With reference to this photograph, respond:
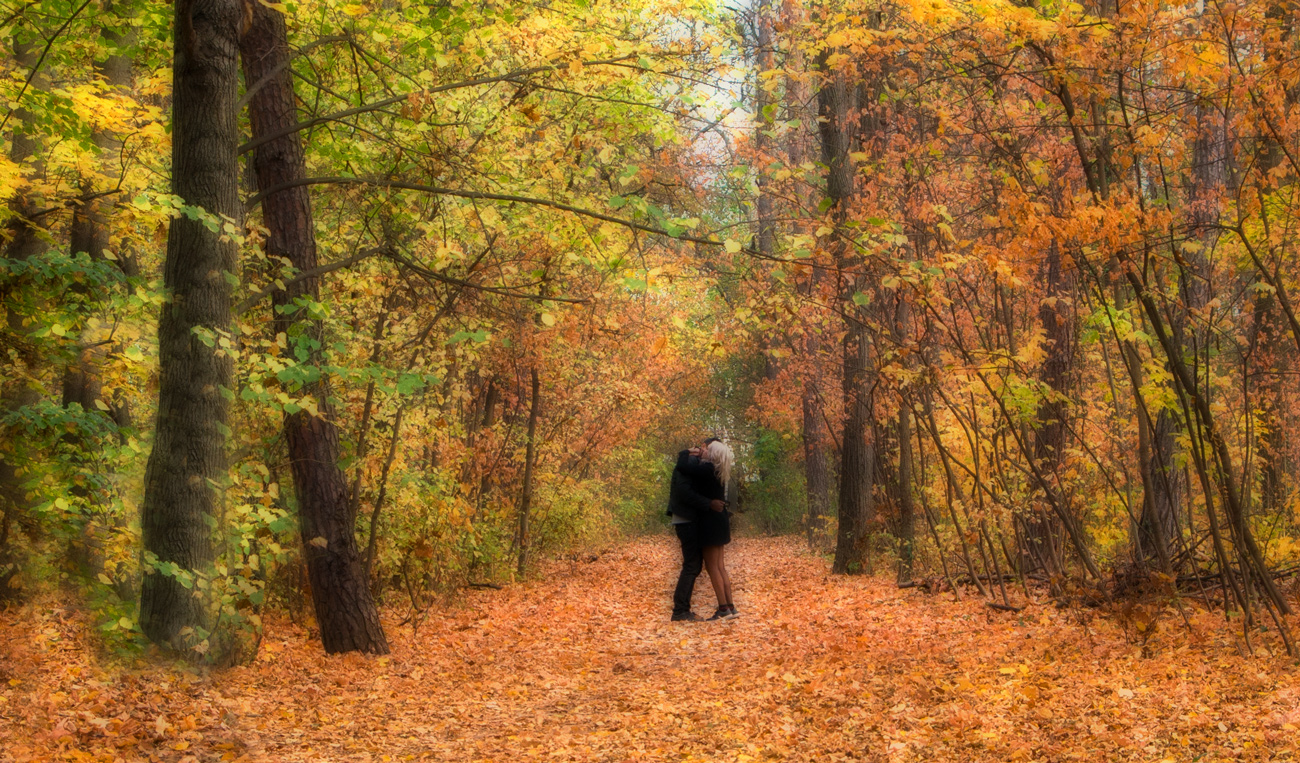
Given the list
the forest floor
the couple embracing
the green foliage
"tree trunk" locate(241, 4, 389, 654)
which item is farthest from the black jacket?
the green foliage

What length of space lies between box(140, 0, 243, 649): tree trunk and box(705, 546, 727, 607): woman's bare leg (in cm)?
552

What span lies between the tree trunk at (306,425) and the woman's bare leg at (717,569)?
3.37 m

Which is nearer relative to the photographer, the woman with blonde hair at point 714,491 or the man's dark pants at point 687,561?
the woman with blonde hair at point 714,491

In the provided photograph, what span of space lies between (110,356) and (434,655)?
3.89 m

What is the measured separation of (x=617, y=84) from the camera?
8500mm

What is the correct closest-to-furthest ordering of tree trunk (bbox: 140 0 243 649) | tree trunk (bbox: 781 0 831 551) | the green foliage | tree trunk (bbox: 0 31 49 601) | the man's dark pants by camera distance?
tree trunk (bbox: 140 0 243 649), tree trunk (bbox: 0 31 49 601), the man's dark pants, tree trunk (bbox: 781 0 831 551), the green foliage

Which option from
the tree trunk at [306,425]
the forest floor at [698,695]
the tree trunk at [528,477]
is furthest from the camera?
the tree trunk at [528,477]

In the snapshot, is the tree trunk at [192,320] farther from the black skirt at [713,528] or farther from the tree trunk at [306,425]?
the black skirt at [713,528]

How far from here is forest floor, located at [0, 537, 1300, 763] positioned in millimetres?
4973

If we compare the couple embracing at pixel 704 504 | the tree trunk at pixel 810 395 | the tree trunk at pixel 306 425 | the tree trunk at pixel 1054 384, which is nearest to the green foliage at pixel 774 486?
the tree trunk at pixel 810 395

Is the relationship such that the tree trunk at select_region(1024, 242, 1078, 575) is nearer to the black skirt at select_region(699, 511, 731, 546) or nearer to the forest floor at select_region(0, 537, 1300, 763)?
the forest floor at select_region(0, 537, 1300, 763)

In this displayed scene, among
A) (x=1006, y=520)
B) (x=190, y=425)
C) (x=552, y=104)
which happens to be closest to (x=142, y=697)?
(x=190, y=425)

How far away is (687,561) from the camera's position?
10.4 m

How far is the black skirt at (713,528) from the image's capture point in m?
10.1
